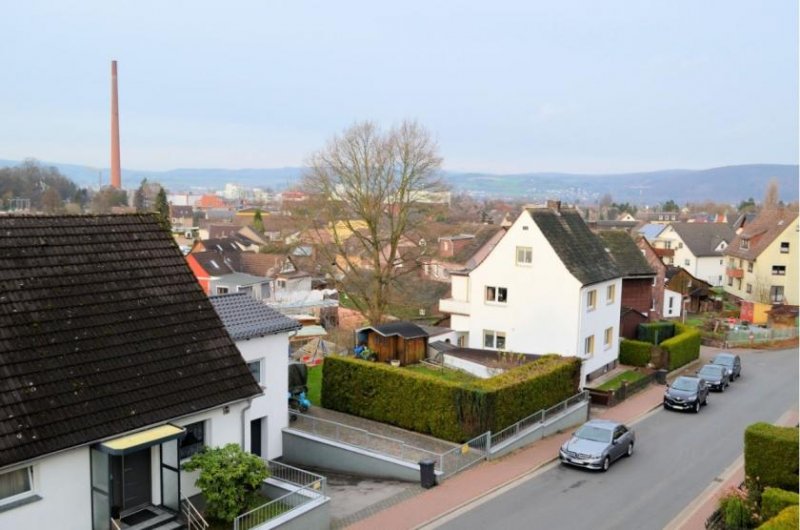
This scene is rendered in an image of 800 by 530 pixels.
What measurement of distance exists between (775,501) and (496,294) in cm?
1978

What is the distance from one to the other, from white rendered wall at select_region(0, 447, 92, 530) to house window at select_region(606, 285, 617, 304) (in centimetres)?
2805

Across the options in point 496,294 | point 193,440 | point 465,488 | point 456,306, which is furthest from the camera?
point 456,306

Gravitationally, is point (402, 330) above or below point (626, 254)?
below

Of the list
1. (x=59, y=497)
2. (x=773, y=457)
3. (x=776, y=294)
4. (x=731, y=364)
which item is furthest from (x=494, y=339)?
(x=776, y=294)

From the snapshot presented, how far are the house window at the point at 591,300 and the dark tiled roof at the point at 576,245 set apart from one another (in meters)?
0.71

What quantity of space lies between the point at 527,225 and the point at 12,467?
26011 mm

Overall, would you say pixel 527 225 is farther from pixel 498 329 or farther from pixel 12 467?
pixel 12 467

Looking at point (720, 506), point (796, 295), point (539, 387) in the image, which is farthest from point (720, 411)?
point (796, 295)

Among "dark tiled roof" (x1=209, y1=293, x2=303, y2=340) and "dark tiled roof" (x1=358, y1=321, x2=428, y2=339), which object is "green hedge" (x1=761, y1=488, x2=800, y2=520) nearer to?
"dark tiled roof" (x1=209, y1=293, x2=303, y2=340)

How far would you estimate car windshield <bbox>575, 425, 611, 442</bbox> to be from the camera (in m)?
23.9

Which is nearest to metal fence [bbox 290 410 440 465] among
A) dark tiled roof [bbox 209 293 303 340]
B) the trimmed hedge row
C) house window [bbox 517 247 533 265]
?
the trimmed hedge row

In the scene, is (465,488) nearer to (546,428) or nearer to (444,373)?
(546,428)

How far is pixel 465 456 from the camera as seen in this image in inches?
926

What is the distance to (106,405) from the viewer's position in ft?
48.5
